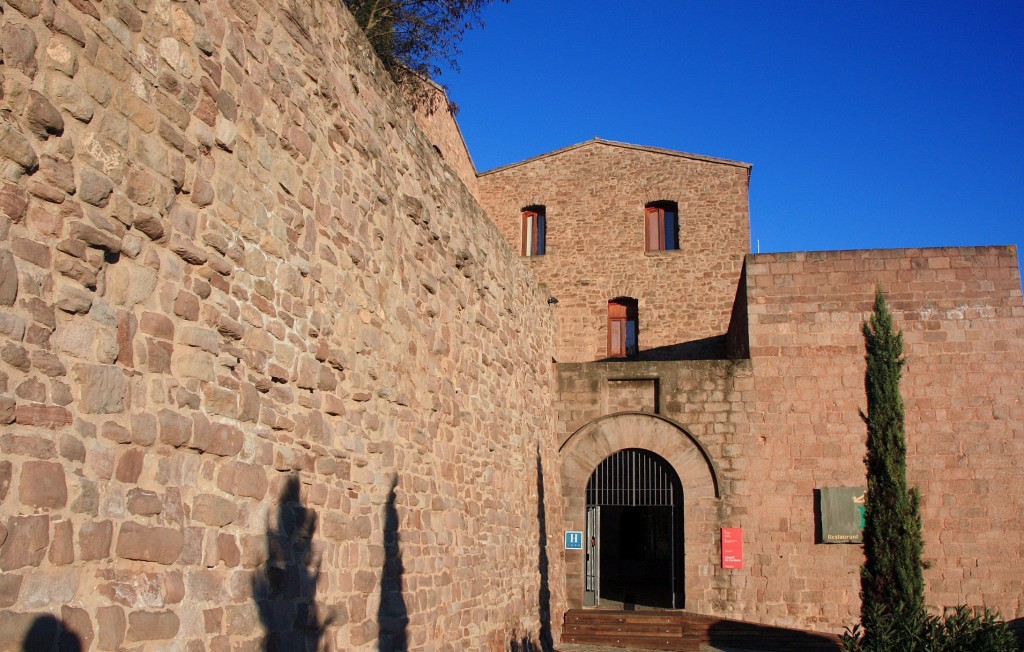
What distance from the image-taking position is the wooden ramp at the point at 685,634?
40.1ft

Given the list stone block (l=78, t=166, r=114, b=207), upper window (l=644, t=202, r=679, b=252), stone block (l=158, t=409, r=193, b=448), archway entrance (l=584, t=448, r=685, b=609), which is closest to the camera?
stone block (l=78, t=166, r=114, b=207)

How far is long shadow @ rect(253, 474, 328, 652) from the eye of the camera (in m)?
4.78

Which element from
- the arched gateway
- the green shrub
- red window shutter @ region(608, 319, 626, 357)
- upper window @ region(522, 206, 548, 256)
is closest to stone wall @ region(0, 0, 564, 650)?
the green shrub

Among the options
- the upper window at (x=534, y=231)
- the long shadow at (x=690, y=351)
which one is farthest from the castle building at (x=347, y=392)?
the upper window at (x=534, y=231)

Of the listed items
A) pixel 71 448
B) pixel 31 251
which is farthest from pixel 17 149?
pixel 71 448

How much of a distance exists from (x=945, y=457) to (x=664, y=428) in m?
3.84

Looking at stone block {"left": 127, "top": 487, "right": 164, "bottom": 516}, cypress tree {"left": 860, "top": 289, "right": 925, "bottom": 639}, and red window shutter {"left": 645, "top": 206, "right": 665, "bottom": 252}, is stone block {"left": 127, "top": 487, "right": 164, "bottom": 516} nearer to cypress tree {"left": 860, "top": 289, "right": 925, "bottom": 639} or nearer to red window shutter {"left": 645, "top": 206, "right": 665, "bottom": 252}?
cypress tree {"left": 860, "top": 289, "right": 925, "bottom": 639}

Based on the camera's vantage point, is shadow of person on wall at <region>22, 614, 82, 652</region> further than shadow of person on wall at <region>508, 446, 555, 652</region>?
No

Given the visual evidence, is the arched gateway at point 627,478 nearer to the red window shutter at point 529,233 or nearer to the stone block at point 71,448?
the red window shutter at point 529,233

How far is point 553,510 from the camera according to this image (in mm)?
13008

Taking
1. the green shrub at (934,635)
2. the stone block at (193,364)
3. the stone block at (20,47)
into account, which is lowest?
the green shrub at (934,635)

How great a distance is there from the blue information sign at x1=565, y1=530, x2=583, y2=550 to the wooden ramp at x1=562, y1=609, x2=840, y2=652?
108cm

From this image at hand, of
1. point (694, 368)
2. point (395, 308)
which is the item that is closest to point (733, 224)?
point (694, 368)

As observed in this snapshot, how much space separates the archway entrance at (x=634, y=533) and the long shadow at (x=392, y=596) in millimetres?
7132
